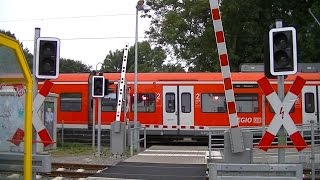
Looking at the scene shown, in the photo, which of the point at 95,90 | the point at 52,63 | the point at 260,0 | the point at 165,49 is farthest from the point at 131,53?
the point at 52,63

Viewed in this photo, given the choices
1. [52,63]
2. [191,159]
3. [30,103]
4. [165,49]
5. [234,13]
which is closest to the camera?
[30,103]

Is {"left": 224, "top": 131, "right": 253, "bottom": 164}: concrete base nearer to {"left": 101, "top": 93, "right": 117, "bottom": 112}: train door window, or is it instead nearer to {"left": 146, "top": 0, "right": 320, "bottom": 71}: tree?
{"left": 101, "top": 93, "right": 117, "bottom": 112}: train door window

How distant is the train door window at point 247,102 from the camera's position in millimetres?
22125

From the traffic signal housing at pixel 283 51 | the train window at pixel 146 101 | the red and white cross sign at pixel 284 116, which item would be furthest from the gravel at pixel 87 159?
the traffic signal housing at pixel 283 51

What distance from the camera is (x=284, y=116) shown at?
759 cm

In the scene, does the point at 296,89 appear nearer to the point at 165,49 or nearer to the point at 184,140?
the point at 184,140

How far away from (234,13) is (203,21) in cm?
450

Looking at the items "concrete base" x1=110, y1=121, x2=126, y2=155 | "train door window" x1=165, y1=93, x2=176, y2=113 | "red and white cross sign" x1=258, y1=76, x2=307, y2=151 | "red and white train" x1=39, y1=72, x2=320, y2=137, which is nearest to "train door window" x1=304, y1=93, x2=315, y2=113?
"red and white train" x1=39, y1=72, x2=320, y2=137

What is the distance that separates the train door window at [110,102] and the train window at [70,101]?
1204 mm

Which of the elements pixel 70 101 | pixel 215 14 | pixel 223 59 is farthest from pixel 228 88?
pixel 70 101

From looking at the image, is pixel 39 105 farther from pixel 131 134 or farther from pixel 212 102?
pixel 212 102

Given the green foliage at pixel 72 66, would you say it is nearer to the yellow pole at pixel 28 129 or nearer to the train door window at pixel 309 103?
the train door window at pixel 309 103

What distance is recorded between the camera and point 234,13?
115 feet

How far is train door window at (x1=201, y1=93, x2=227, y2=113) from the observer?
22188 mm
